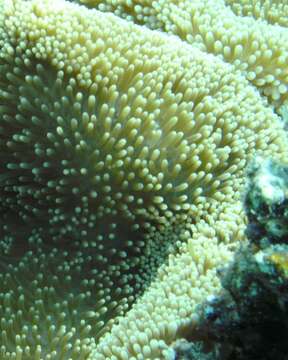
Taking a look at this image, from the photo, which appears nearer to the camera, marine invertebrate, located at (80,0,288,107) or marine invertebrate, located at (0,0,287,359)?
marine invertebrate, located at (0,0,287,359)

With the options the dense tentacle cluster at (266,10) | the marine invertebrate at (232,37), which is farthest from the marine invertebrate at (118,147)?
the dense tentacle cluster at (266,10)

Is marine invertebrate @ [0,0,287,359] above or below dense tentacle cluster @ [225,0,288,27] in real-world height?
below

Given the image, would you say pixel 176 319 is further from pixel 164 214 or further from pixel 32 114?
pixel 32 114

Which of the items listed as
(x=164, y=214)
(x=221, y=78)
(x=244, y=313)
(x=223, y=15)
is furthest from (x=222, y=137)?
(x=244, y=313)

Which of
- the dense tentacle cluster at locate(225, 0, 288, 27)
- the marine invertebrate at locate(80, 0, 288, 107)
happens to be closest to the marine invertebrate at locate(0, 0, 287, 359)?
the marine invertebrate at locate(80, 0, 288, 107)

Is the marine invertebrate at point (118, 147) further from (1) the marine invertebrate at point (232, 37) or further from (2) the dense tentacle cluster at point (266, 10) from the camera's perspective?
(2) the dense tentacle cluster at point (266, 10)

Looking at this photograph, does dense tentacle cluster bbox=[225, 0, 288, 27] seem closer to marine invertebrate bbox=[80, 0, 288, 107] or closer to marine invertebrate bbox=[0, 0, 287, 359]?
marine invertebrate bbox=[80, 0, 288, 107]
